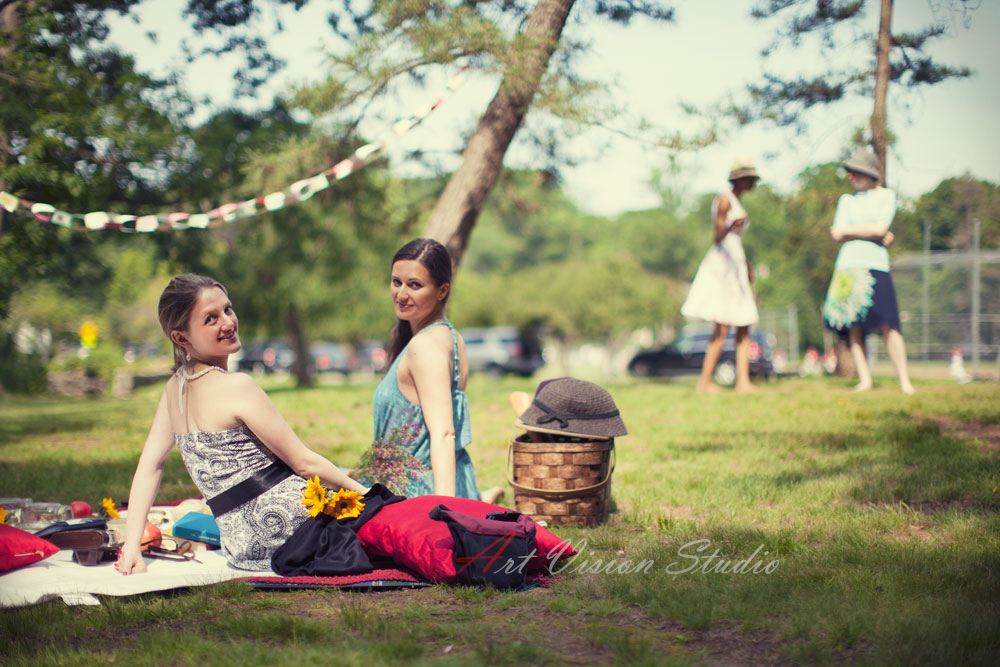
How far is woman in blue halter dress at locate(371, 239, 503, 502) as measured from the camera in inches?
152

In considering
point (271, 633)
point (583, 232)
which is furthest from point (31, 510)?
point (583, 232)

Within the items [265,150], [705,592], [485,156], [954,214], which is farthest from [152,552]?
[954,214]

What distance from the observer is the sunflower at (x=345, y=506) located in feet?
11.2

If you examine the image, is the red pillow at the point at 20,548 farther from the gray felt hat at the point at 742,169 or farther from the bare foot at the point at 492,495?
the gray felt hat at the point at 742,169

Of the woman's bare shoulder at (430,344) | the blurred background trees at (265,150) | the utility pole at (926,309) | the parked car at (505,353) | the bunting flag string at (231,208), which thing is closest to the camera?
the woman's bare shoulder at (430,344)

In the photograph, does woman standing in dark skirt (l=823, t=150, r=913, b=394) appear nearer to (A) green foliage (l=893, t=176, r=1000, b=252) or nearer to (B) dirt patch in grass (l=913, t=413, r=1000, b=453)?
(B) dirt patch in grass (l=913, t=413, r=1000, b=453)

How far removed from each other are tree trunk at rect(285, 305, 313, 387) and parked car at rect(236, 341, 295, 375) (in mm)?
16049

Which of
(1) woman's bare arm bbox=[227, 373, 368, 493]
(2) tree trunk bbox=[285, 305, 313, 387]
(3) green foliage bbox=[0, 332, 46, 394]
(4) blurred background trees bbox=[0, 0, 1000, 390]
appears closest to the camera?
(1) woman's bare arm bbox=[227, 373, 368, 493]

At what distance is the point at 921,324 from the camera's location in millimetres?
15320

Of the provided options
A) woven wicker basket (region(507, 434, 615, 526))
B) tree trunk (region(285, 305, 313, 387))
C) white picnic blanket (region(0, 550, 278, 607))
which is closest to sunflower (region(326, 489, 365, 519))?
white picnic blanket (region(0, 550, 278, 607))

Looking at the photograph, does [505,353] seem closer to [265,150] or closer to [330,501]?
[265,150]

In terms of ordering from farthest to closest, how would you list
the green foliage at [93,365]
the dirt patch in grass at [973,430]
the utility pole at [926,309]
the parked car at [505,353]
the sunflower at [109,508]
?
the parked car at [505,353] < the green foliage at [93,365] < the utility pole at [926,309] < the dirt patch in grass at [973,430] < the sunflower at [109,508]

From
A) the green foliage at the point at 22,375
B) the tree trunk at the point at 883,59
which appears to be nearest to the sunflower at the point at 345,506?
the tree trunk at the point at 883,59

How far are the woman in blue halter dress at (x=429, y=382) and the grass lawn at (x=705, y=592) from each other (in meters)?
0.74
